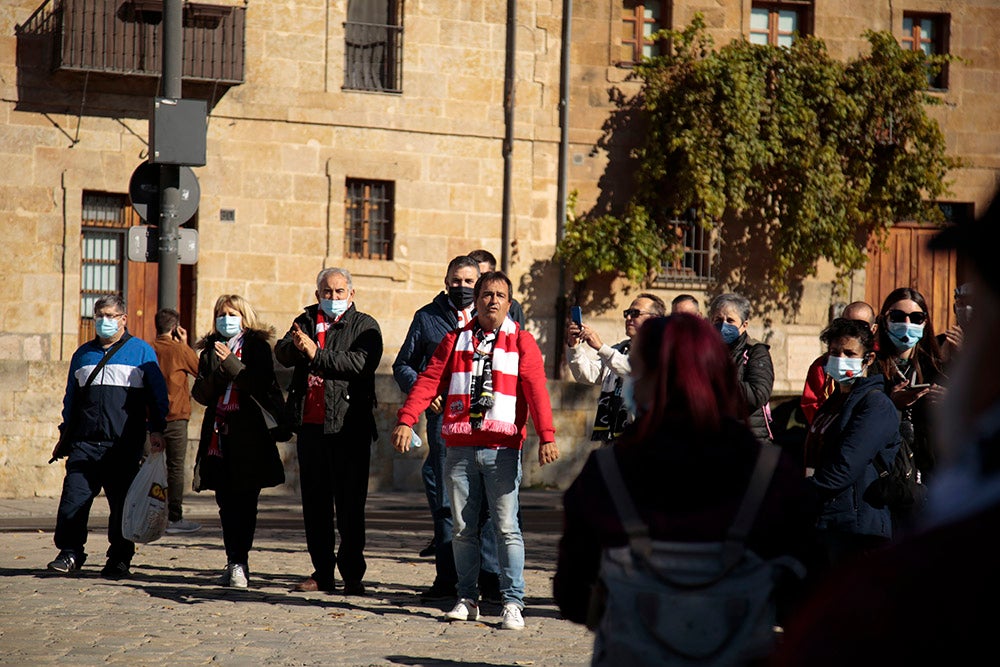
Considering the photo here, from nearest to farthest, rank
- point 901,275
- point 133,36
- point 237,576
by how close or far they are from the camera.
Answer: point 237,576 → point 133,36 → point 901,275

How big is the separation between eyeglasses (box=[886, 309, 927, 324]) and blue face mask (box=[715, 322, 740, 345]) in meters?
1.29

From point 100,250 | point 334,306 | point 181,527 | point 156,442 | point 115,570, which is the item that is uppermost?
point 100,250

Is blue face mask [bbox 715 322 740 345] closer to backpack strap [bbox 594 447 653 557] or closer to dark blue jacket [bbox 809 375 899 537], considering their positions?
dark blue jacket [bbox 809 375 899 537]

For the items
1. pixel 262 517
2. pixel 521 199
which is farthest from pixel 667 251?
pixel 262 517

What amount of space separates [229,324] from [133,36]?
13.6m

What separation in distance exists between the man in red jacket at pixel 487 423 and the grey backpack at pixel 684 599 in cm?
492

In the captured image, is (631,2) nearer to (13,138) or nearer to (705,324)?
(13,138)

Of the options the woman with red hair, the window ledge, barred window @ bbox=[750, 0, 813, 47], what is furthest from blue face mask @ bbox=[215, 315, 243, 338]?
barred window @ bbox=[750, 0, 813, 47]

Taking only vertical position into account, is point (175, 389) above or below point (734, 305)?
below

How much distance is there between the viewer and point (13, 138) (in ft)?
72.9

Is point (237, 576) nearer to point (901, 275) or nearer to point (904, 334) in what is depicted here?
point (904, 334)

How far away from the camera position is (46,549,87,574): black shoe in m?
9.94

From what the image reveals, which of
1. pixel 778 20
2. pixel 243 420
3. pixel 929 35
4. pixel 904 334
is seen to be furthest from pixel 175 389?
pixel 929 35

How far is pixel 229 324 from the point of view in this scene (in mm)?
9812
